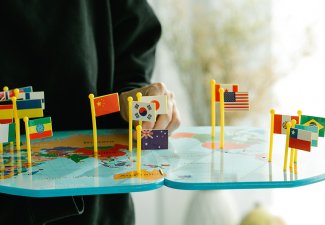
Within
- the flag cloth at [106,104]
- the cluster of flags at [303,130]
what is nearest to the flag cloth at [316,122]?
the cluster of flags at [303,130]

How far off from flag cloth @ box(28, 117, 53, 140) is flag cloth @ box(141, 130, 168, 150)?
0.19 metres

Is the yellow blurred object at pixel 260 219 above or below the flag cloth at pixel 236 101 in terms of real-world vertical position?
below

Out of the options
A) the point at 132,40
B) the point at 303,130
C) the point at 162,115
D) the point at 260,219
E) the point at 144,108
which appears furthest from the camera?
the point at 260,219

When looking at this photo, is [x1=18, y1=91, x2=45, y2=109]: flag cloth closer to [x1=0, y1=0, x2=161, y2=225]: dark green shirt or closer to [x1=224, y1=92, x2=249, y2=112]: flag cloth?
[x1=0, y1=0, x2=161, y2=225]: dark green shirt

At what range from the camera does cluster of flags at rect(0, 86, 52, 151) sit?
107 centimetres

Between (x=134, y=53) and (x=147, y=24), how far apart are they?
0.28 ft

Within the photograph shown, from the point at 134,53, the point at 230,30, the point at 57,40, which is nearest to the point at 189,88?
the point at 230,30

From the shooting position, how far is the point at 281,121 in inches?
41.7

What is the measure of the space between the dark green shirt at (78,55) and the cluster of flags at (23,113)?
0.13 meters

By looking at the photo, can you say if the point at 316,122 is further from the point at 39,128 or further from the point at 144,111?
the point at 39,128

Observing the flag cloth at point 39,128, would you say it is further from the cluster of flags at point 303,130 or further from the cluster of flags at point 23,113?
the cluster of flags at point 303,130

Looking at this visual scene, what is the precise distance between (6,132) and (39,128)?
0.06 m

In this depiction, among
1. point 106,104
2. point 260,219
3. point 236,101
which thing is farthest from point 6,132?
point 260,219

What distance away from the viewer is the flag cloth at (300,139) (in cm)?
97
